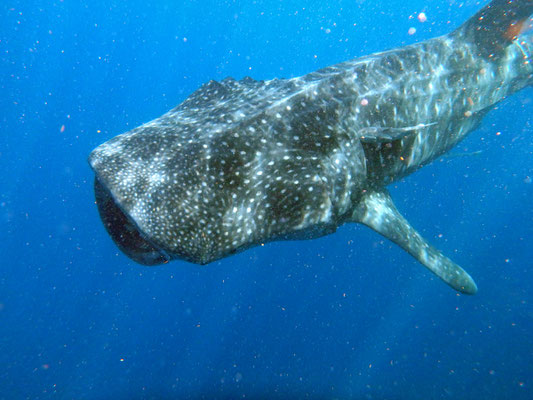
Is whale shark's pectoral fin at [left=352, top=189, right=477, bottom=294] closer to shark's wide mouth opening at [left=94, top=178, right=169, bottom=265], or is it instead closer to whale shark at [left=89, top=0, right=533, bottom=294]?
whale shark at [left=89, top=0, right=533, bottom=294]

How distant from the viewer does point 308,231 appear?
3.83 meters

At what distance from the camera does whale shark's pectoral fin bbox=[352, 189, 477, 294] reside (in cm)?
463

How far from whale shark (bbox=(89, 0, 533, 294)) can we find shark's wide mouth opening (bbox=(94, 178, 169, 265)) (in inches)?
0.4

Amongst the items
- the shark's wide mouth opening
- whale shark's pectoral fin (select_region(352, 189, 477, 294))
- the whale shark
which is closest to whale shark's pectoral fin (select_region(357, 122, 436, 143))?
the whale shark

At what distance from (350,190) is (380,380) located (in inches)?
585

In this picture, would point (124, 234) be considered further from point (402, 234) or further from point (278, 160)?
point (402, 234)

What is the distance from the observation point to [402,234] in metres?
4.80

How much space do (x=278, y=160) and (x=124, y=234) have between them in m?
1.80

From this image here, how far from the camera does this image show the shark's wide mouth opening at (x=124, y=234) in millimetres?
3527

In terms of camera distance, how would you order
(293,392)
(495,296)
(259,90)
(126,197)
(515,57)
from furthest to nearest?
(495,296)
(293,392)
(515,57)
(259,90)
(126,197)

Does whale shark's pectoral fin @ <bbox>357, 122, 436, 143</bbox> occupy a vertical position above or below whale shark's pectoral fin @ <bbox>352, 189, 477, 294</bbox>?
above

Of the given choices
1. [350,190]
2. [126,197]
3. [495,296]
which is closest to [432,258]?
[350,190]

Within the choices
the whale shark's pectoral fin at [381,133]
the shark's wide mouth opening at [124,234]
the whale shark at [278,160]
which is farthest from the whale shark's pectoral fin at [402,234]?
the shark's wide mouth opening at [124,234]

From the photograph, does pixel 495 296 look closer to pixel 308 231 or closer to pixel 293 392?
pixel 293 392
